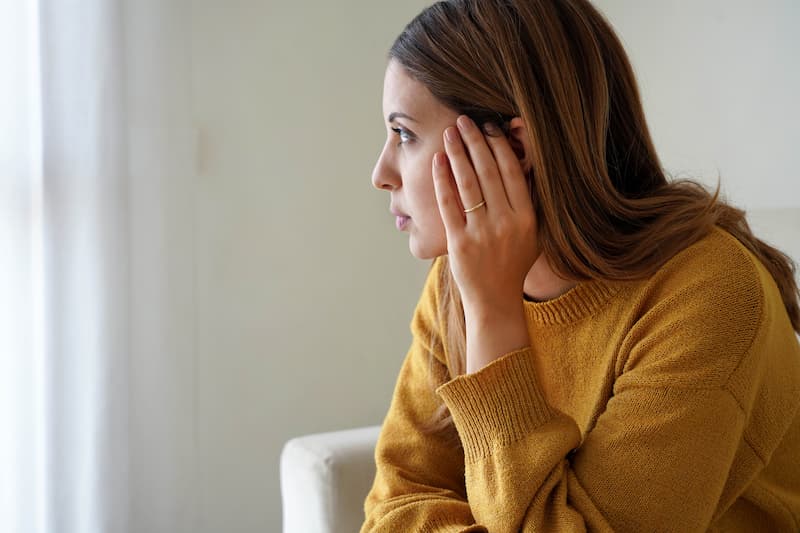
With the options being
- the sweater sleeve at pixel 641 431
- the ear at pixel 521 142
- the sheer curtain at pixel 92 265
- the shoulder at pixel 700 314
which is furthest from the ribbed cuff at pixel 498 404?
the sheer curtain at pixel 92 265

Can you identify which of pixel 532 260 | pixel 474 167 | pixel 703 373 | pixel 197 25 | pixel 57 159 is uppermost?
pixel 197 25

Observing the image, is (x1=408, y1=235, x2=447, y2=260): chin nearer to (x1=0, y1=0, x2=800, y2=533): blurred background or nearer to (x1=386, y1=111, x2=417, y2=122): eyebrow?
(x1=386, y1=111, x2=417, y2=122): eyebrow

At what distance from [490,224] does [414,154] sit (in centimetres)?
14

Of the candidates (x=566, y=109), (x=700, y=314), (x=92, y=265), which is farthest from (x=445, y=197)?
(x=92, y=265)

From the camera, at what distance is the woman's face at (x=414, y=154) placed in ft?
3.53

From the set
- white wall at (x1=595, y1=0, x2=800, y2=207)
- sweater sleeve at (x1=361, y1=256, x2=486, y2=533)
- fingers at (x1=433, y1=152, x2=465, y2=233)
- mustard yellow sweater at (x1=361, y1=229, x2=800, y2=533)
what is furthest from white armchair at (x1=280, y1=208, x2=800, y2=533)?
white wall at (x1=595, y1=0, x2=800, y2=207)

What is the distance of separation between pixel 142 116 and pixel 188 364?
54 cm

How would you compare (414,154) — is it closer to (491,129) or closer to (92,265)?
(491,129)

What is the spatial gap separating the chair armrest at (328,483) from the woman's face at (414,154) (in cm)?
46

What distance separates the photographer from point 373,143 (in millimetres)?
2211

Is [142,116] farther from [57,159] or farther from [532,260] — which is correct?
[532,260]

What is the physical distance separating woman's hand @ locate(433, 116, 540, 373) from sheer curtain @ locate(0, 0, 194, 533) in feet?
3.13

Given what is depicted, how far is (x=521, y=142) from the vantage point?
3.49 feet

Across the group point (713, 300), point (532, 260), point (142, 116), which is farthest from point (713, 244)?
point (142, 116)
